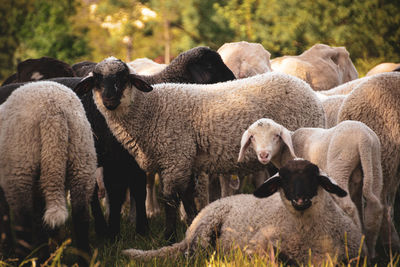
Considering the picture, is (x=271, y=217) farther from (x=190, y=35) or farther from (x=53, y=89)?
(x=190, y=35)

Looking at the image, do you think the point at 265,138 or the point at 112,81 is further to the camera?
the point at 112,81

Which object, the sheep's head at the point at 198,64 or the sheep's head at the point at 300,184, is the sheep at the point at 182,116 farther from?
the sheep's head at the point at 300,184

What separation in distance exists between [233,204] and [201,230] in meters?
0.34

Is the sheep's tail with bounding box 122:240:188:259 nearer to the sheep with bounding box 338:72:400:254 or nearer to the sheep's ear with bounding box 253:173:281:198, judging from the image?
the sheep's ear with bounding box 253:173:281:198

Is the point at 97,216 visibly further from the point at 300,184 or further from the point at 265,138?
the point at 300,184

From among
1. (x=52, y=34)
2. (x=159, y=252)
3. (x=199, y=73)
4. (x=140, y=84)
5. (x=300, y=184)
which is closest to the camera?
(x=300, y=184)

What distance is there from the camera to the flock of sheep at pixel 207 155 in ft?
12.8

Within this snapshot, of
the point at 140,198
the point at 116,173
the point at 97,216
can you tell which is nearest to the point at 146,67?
the point at 116,173

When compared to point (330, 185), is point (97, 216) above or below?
below

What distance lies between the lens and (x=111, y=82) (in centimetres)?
500

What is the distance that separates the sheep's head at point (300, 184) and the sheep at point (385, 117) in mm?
1268

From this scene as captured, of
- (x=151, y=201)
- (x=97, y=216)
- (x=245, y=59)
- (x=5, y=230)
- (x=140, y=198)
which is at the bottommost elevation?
(x=151, y=201)

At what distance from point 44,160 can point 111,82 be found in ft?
4.18

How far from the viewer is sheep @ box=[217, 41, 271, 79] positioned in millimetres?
8141
